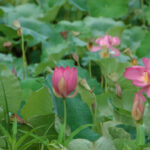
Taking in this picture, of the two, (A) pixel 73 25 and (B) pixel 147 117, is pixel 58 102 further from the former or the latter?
(A) pixel 73 25

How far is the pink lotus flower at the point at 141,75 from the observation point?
26.4 inches

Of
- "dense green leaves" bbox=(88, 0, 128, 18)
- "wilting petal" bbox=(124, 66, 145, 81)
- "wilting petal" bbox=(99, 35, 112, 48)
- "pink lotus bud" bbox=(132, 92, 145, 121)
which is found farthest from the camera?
"dense green leaves" bbox=(88, 0, 128, 18)

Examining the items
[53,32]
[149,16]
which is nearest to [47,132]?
[53,32]

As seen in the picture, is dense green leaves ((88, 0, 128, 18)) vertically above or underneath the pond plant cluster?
above

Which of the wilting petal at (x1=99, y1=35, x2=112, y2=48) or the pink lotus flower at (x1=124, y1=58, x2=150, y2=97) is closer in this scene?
the pink lotus flower at (x1=124, y1=58, x2=150, y2=97)

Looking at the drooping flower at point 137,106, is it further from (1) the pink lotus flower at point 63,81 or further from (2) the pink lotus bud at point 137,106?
(1) the pink lotus flower at point 63,81

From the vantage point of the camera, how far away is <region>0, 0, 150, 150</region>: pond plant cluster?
60 centimetres

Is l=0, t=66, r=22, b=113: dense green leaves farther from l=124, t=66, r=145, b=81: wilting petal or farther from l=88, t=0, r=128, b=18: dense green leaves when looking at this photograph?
l=88, t=0, r=128, b=18: dense green leaves

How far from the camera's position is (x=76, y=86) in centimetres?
72

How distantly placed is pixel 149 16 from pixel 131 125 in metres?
1.07

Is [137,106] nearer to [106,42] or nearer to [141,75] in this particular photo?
[141,75]

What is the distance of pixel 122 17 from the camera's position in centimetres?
205

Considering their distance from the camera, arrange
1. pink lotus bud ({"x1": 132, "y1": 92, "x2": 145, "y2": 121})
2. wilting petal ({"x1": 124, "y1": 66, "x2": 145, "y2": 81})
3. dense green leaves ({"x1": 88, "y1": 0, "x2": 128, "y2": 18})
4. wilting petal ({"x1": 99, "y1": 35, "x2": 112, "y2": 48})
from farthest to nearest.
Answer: dense green leaves ({"x1": 88, "y1": 0, "x2": 128, "y2": 18}) → wilting petal ({"x1": 99, "y1": 35, "x2": 112, "y2": 48}) → wilting petal ({"x1": 124, "y1": 66, "x2": 145, "y2": 81}) → pink lotus bud ({"x1": 132, "y1": 92, "x2": 145, "y2": 121})

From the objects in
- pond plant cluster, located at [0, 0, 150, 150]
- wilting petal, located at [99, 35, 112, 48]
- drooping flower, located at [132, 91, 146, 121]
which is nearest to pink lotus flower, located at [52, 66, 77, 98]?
pond plant cluster, located at [0, 0, 150, 150]
